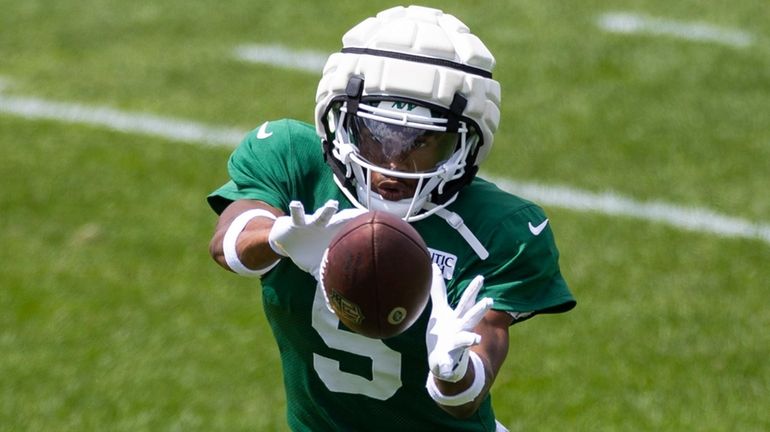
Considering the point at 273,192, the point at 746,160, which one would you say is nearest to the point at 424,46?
the point at 273,192

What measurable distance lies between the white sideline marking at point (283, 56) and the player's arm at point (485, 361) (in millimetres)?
4773

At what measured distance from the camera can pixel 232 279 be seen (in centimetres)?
625

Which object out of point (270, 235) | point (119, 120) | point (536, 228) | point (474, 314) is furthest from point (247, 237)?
point (119, 120)

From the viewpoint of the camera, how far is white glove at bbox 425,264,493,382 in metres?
2.91

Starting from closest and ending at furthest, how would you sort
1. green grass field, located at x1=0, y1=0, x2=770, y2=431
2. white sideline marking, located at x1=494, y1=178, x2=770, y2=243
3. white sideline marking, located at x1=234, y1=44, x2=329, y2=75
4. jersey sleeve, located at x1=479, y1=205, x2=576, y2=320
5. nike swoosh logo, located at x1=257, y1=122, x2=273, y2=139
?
jersey sleeve, located at x1=479, y1=205, x2=576, y2=320 < nike swoosh logo, located at x1=257, y1=122, x2=273, y2=139 < green grass field, located at x1=0, y1=0, x2=770, y2=431 < white sideline marking, located at x1=494, y1=178, x2=770, y2=243 < white sideline marking, located at x1=234, y1=44, x2=329, y2=75

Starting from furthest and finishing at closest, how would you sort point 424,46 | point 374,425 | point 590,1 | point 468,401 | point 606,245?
point 590,1, point 606,245, point 374,425, point 424,46, point 468,401

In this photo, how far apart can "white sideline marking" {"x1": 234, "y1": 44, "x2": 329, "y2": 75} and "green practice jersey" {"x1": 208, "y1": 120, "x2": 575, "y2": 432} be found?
443cm

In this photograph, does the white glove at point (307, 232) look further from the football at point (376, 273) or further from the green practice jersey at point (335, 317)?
the green practice jersey at point (335, 317)

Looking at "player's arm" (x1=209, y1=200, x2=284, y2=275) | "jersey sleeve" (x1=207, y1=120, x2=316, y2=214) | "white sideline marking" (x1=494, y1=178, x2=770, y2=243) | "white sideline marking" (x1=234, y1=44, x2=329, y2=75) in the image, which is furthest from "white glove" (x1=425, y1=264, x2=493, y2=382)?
"white sideline marking" (x1=234, y1=44, x2=329, y2=75)

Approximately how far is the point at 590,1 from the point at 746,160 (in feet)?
6.33

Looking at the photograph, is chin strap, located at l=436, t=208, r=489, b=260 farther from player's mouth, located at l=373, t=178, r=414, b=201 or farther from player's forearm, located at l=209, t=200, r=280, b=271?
player's forearm, located at l=209, t=200, r=280, b=271

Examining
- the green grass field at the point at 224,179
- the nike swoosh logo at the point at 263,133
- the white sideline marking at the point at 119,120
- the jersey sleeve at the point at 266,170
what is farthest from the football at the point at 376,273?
the white sideline marking at the point at 119,120

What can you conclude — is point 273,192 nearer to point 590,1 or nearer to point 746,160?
point 746,160

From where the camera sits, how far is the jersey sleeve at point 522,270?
11.0ft
